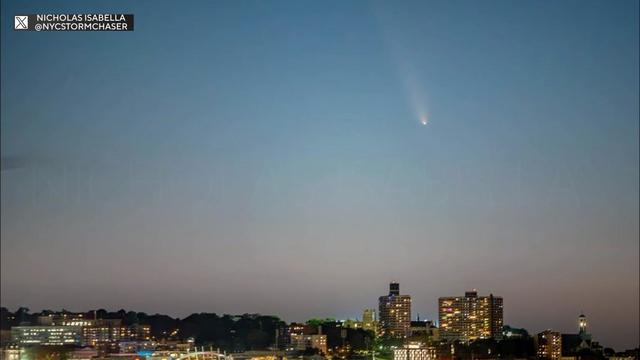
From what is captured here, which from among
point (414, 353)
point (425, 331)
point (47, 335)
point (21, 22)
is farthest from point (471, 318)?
point (21, 22)

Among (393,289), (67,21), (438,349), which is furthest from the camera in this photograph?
(393,289)

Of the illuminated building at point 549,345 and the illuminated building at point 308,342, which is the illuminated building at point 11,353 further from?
the illuminated building at point 549,345

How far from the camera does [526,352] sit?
64.9 metres

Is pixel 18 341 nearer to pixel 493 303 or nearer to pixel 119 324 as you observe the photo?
pixel 119 324

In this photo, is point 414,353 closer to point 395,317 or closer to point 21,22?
point 395,317

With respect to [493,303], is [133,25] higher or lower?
higher

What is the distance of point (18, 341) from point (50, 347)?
241 inches

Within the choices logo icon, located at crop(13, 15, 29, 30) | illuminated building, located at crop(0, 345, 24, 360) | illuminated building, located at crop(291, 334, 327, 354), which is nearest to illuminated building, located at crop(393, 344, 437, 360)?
illuminated building, located at crop(291, 334, 327, 354)

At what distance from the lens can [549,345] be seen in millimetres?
65875

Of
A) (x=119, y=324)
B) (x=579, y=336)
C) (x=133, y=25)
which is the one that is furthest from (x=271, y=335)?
(x=133, y=25)

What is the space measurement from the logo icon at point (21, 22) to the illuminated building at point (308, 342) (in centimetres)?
4784

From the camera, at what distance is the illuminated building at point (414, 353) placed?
191 feet

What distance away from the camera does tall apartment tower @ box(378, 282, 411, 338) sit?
80312 mm

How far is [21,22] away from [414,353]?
148 feet
